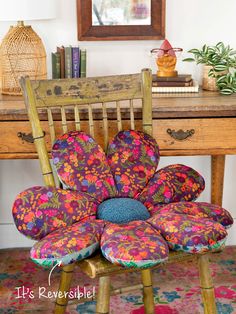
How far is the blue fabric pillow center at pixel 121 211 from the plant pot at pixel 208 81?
86 centimetres

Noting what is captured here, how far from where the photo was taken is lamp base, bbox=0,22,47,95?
8.52ft

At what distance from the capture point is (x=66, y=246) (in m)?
1.79

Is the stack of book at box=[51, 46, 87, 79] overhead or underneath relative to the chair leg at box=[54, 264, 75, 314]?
overhead

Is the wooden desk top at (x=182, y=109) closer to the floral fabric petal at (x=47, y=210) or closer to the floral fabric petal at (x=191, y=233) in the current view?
the floral fabric petal at (x=47, y=210)

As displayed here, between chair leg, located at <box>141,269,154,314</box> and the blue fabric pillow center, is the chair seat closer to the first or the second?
the blue fabric pillow center

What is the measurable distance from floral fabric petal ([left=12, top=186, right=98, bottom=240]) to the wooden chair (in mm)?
173

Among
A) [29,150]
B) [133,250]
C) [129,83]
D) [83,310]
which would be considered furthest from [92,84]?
[83,310]

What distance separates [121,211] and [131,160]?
0.75 ft

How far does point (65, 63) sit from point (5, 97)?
0.29 meters

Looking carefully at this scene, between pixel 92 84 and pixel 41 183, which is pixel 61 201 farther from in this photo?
pixel 41 183

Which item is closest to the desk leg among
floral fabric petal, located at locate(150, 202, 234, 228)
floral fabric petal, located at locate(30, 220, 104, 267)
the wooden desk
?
the wooden desk

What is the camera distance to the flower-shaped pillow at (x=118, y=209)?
5.86 ft

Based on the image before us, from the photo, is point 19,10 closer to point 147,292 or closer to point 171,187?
point 171,187

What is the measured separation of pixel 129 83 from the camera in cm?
227
